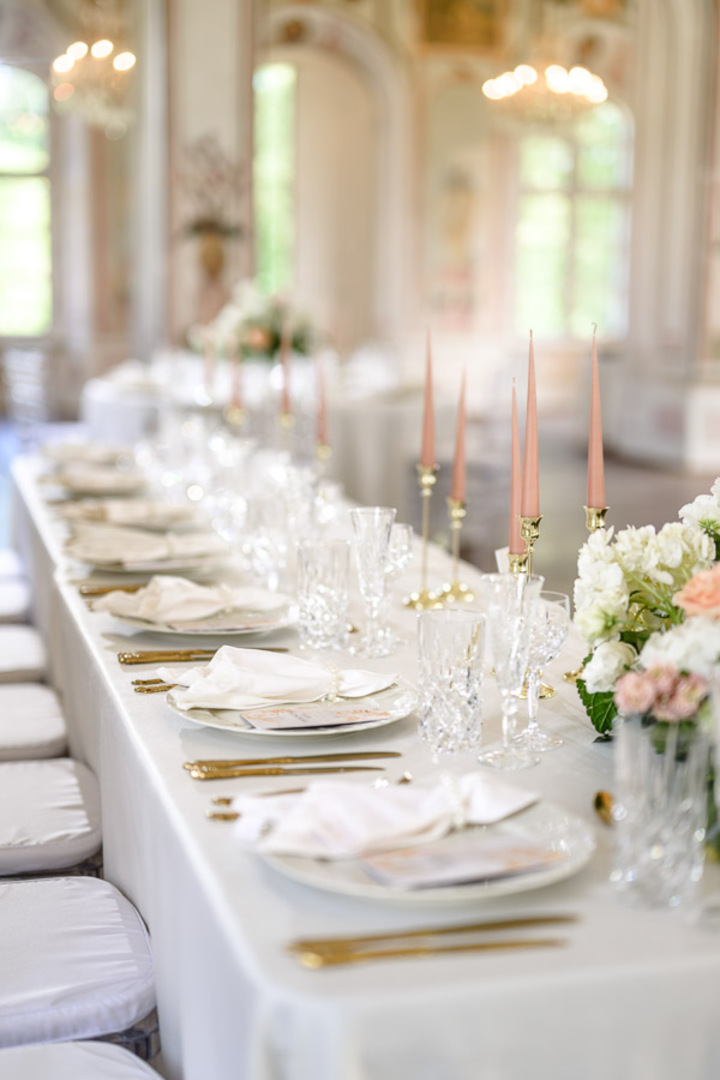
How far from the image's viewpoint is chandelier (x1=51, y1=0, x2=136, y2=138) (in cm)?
737

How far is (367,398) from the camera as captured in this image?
7496mm

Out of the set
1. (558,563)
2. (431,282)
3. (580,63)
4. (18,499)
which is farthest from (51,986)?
(580,63)

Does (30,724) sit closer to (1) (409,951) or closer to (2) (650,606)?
(2) (650,606)

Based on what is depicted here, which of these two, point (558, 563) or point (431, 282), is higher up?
point (431, 282)

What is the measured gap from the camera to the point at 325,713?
1.75 meters

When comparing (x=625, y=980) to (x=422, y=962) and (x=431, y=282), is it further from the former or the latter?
(x=431, y=282)

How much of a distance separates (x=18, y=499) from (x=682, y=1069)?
3.65m

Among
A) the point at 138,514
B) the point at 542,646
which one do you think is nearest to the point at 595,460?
the point at 542,646

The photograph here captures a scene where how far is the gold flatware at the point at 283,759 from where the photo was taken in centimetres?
160

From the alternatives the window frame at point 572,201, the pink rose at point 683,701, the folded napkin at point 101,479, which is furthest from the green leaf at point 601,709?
the window frame at point 572,201

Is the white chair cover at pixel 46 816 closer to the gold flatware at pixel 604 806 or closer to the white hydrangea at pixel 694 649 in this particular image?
the gold flatware at pixel 604 806

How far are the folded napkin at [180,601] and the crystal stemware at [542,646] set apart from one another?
792 millimetres

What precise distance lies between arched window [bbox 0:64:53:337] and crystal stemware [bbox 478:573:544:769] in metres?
13.9

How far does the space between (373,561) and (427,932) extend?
1.08 m
